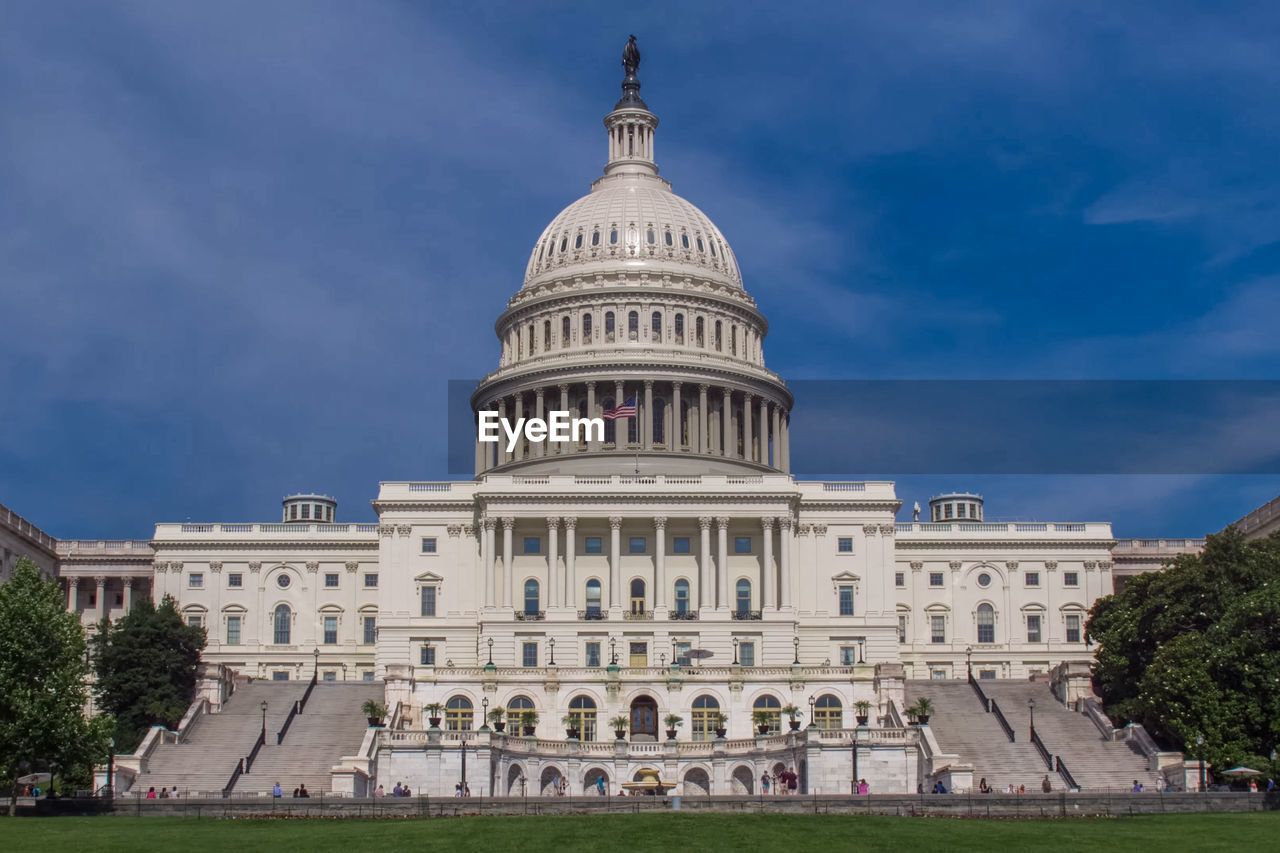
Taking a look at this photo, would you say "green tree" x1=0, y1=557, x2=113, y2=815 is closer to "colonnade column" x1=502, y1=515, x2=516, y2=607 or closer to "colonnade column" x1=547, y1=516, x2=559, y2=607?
"colonnade column" x1=547, y1=516, x2=559, y2=607

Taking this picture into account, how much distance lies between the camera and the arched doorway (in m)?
102

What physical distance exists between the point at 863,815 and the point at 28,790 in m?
38.3

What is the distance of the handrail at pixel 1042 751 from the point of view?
91.6m

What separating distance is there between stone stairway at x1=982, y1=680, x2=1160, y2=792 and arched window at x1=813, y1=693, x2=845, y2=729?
8329 mm

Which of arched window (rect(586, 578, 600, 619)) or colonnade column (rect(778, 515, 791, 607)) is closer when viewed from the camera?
colonnade column (rect(778, 515, 791, 607))

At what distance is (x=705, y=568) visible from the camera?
4663 inches

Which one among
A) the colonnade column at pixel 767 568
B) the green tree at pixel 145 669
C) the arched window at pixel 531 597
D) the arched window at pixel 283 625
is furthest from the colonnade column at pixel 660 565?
the arched window at pixel 283 625

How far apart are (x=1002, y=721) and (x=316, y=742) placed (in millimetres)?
33809

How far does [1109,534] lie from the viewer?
134 metres

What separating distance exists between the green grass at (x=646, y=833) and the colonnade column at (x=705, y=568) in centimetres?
5100

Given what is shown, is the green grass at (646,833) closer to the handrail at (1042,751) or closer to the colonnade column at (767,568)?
the handrail at (1042,751)

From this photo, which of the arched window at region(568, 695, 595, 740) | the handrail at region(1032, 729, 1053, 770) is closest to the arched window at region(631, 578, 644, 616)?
the arched window at region(568, 695, 595, 740)

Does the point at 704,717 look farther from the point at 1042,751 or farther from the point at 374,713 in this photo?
the point at 374,713

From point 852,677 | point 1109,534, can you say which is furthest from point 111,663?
point 1109,534
